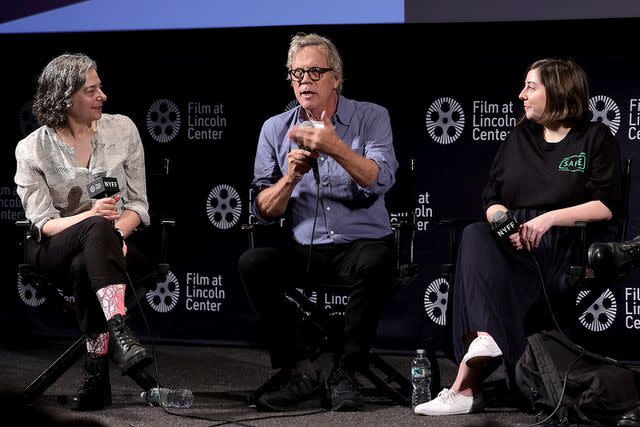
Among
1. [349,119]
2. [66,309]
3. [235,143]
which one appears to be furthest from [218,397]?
[235,143]

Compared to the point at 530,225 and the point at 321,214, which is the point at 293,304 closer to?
the point at 321,214

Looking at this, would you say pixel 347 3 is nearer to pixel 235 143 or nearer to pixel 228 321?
pixel 235 143

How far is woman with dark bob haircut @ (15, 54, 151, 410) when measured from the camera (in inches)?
136

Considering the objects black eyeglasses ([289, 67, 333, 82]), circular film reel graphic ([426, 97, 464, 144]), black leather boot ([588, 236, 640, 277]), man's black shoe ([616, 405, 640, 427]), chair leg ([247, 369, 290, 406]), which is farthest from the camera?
circular film reel graphic ([426, 97, 464, 144])

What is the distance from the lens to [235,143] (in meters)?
5.08

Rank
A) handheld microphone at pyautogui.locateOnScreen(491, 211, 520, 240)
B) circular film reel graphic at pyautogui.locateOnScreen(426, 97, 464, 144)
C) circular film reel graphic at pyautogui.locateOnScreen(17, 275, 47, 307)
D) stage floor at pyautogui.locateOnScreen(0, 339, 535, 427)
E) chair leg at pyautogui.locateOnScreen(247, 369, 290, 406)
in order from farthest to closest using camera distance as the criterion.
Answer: circular film reel graphic at pyautogui.locateOnScreen(17, 275, 47, 307), circular film reel graphic at pyautogui.locateOnScreen(426, 97, 464, 144), chair leg at pyautogui.locateOnScreen(247, 369, 290, 406), handheld microphone at pyautogui.locateOnScreen(491, 211, 520, 240), stage floor at pyautogui.locateOnScreen(0, 339, 535, 427)

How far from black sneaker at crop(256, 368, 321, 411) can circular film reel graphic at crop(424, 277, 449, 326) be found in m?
1.35

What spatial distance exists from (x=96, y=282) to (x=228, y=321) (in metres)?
1.76

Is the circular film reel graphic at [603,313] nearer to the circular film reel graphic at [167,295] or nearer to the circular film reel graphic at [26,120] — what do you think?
the circular film reel graphic at [167,295]

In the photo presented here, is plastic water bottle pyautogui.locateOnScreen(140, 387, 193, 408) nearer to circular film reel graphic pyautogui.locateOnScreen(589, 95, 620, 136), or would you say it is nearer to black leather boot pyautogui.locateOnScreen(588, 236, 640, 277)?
black leather boot pyautogui.locateOnScreen(588, 236, 640, 277)

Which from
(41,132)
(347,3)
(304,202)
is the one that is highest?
(347,3)

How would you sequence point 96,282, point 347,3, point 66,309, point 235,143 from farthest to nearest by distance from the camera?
point 235,143, point 347,3, point 66,309, point 96,282

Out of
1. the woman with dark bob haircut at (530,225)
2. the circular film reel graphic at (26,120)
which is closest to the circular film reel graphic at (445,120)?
the woman with dark bob haircut at (530,225)

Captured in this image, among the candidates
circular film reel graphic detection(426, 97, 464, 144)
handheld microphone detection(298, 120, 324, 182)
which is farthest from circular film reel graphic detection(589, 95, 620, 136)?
handheld microphone detection(298, 120, 324, 182)
